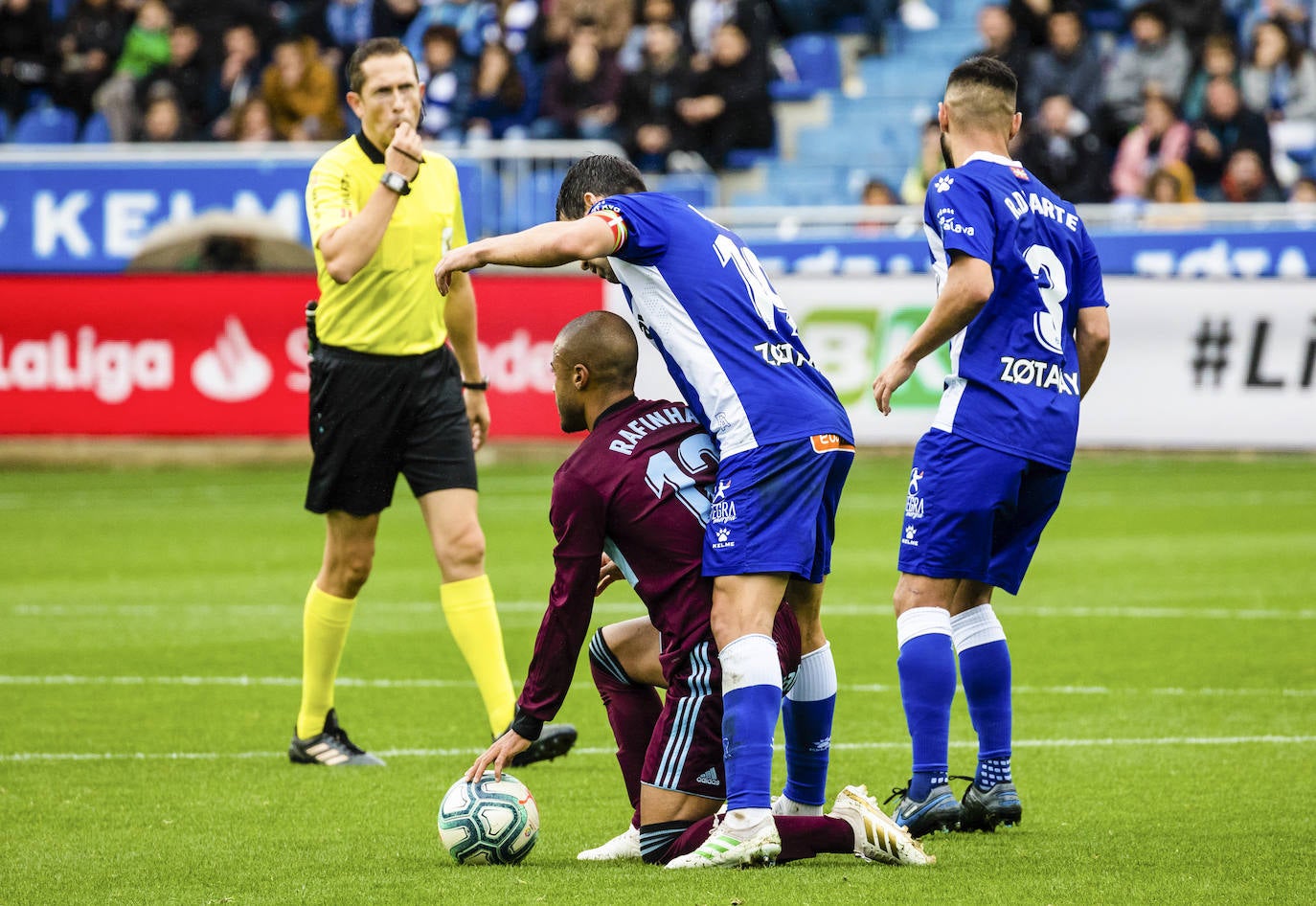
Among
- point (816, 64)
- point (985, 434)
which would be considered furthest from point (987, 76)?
point (816, 64)

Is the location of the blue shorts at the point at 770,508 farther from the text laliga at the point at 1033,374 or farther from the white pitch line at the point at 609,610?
the white pitch line at the point at 609,610

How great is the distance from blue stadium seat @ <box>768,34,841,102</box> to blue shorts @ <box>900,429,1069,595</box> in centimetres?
1688

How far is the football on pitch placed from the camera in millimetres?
5035

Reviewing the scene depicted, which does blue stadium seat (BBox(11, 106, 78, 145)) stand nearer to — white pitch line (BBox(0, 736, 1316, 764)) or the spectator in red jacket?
the spectator in red jacket

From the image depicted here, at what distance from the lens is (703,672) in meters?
5.00

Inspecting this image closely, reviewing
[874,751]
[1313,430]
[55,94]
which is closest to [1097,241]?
[1313,430]

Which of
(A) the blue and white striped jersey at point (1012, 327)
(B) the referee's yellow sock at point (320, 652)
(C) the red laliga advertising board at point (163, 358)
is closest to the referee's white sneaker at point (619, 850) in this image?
(A) the blue and white striped jersey at point (1012, 327)

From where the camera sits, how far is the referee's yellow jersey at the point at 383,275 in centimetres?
686

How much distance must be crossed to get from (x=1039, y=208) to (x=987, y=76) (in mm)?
411

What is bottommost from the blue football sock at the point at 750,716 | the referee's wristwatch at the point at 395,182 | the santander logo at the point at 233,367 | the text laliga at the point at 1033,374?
the santander logo at the point at 233,367

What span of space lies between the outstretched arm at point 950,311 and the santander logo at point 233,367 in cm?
1238

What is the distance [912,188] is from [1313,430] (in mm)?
4764

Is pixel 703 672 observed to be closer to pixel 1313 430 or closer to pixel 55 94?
pixel 1313 430

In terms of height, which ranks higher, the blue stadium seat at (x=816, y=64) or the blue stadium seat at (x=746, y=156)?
the blue stadium seat at (x=816, y=64)
